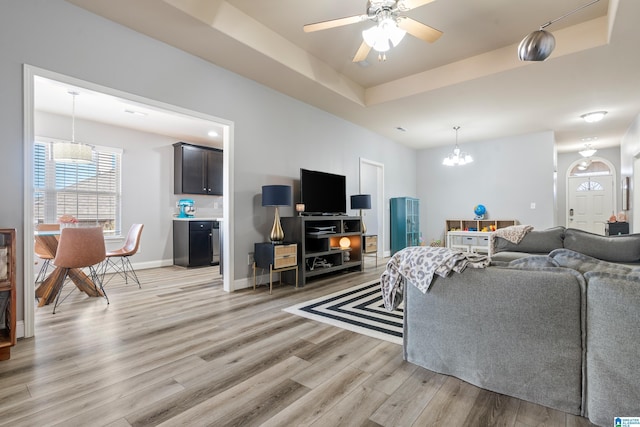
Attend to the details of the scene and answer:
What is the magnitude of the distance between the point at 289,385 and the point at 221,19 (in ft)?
10.8

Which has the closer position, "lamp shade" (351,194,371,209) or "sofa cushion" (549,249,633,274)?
"sofa cushion" (549,249,633,274)

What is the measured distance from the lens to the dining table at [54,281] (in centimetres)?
337

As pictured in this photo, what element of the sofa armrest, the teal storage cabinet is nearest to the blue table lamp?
the sofa armrest

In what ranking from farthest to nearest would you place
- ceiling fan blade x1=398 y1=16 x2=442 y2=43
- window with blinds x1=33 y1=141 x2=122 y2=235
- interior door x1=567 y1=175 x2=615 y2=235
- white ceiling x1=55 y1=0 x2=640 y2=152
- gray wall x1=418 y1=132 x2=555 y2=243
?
1. interior door x1=567 y1=175 x2=615 y2=235
2. gray wall x1=418 y1=132 x2=555 y2=243
3. window with blinds x1=33 y1=141 x2=122 y2=235
4. white ceiling x1=55 y1=0 x2=640 y2=152
5. ceiling fan blade x1=398 y1=16 x2=442 y2=43

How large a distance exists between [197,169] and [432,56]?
15.5 ft

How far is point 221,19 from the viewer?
306 centimetres

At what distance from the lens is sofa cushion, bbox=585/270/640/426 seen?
1.28 metres

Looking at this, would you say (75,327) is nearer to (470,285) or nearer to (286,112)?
(470,285)

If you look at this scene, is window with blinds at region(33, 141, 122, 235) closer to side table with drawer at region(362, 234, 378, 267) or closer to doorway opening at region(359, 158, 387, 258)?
side table with drawer at region(362, 234, 378, 267)

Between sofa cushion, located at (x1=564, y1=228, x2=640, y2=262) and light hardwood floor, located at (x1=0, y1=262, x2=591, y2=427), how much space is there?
233cm

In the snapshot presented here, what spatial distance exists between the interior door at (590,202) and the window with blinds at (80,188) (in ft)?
37.3

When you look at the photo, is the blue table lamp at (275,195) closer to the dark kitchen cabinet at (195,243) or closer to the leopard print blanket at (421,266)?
the leopard print blanket at (421,266)

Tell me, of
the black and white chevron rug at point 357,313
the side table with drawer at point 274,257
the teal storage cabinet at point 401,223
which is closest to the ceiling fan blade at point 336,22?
the side table with drawer at point 274,257

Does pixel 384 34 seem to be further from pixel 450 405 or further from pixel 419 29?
pixel 450 405
